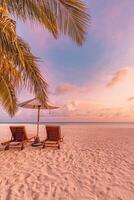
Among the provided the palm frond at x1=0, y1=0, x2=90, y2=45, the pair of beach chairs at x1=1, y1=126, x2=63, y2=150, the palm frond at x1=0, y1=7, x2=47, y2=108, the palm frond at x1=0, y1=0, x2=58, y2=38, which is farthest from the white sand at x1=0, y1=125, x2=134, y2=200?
the palm frond at x1=0, y1=0, x2=58, y2=38

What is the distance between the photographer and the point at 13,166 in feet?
19.2

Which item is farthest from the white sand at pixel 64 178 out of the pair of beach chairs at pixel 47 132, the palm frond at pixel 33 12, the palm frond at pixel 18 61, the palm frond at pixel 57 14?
the palm frond at pixel 33 12

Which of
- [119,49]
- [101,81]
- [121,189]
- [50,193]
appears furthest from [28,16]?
[101,81]

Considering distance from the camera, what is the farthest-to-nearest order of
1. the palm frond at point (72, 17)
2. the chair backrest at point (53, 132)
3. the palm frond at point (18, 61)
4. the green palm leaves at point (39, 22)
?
the chair backrest at point (53, 132) → the palm frond at point (72, 17) → the green palm leaves at point (39, 22) → the palm frond at point (18, 61)

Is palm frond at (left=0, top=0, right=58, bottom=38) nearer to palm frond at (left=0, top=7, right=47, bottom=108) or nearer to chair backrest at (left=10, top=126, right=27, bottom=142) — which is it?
palm frond at (left=0, top=7, right=47, bottom=108)

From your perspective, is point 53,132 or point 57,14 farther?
point 53,132

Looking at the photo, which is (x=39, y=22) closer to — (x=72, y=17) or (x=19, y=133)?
(x=72, y=17)

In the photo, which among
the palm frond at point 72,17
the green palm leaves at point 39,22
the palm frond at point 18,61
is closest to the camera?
the palm frond at point 18,61

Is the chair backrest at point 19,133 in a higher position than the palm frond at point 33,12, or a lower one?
lower

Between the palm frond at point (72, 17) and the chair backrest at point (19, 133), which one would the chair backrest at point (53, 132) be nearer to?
the chair backrest at point (19, 133)

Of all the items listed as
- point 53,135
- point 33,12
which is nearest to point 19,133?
point 53,135

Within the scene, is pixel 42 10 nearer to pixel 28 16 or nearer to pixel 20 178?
pixel 28 16

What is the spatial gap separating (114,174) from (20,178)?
2.13 meters

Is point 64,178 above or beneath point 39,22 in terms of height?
beneath
